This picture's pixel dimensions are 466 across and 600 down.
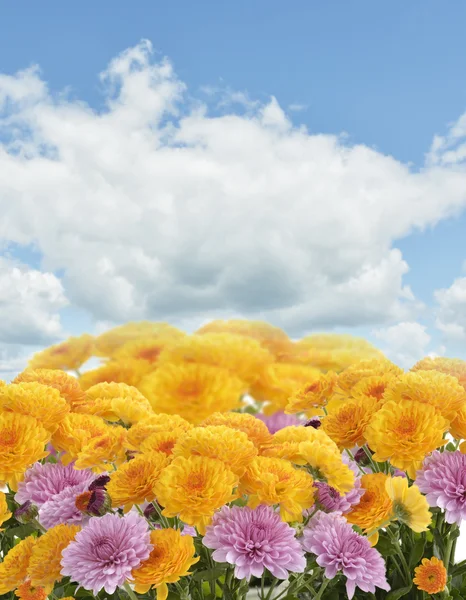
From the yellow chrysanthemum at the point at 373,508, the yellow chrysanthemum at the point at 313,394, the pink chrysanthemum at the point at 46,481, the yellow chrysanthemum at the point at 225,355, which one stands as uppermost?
the yellow chrysanthemum at the point at 225,355

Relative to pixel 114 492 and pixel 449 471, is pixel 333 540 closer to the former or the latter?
pixel 449 471

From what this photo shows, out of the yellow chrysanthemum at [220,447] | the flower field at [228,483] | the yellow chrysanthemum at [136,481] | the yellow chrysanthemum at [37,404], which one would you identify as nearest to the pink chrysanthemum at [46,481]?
the flower field at [228,483]

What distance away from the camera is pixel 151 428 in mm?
1364

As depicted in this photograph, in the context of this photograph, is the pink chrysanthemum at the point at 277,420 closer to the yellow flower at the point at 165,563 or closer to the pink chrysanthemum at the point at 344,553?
the pink chrysanthemum at the point at 344,553

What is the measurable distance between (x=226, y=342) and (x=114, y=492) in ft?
2.31

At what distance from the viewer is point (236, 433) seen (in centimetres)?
123

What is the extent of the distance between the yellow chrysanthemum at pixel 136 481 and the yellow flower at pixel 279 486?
17cm

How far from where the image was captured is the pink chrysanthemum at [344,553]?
4.04 ft

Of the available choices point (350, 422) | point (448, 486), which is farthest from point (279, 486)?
point (448, 486)

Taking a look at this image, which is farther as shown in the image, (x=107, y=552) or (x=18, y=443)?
(x=18, y=443)

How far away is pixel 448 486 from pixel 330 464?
0.94ft

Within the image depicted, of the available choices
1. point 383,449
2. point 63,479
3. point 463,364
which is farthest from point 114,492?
point 463,364

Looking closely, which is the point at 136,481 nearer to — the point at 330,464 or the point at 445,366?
the point at 330,464

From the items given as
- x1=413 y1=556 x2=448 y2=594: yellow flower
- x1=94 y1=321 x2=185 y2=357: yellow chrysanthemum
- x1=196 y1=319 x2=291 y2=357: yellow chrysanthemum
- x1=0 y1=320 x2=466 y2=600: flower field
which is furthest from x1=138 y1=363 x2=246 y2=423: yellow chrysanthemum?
x1=413 y1=556 x2=448 y2=594: yellow flower
